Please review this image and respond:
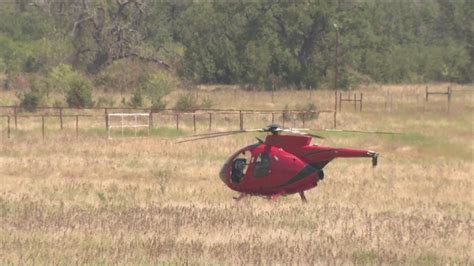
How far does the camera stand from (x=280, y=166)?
63.3 ft

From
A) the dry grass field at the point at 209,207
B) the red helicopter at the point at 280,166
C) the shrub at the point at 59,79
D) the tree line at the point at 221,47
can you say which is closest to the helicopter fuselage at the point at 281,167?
the red helicopter at the point at 280,166

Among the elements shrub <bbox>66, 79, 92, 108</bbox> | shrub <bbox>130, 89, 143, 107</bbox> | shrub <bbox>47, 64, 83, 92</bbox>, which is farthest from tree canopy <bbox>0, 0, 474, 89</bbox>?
shrub <bbox>66, 79, 92, 108</bbox>

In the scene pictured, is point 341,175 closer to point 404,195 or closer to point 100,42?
point 404,195

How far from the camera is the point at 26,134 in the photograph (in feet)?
133

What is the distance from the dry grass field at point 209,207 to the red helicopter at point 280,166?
0.45 m

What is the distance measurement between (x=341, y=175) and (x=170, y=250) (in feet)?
48.5

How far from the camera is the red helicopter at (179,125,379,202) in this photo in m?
19.1

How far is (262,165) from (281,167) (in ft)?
1.51

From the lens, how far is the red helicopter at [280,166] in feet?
62.8

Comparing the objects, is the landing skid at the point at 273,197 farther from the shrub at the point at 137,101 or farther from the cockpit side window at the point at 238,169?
the shrub at the point at 137,101

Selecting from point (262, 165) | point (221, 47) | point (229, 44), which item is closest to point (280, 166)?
point (262, 165)

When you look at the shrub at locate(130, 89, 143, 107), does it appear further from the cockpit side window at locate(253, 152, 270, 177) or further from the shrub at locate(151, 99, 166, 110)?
the cockpit side window at locate(253, 152, 270, 177)

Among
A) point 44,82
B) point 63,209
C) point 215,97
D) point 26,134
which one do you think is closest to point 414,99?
point 215,97

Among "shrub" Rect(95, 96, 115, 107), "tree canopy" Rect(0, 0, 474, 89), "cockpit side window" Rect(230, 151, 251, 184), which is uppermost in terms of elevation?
"tree canopy" Rect(0, 0, 474, 89)
